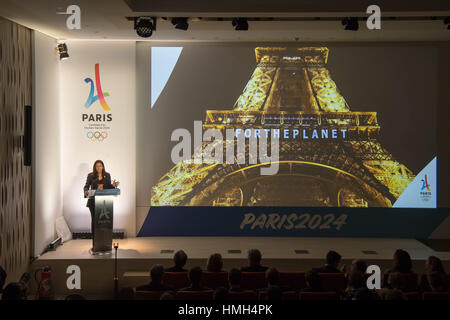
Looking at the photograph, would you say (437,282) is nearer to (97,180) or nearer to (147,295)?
(147,295)

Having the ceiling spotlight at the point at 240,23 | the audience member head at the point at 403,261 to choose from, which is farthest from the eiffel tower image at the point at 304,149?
the audience member head at the point at 403,261

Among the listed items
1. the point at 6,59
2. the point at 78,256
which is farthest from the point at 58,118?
the point at 78,256

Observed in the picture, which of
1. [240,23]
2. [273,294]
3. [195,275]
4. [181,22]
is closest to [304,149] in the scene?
[240,23]

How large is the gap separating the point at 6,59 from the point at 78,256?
2.80 meters

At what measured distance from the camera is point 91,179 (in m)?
7.30

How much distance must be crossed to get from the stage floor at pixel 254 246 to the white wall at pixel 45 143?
0.47m

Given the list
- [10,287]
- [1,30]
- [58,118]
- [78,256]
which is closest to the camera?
[10,287]

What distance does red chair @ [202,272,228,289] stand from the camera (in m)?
4.54

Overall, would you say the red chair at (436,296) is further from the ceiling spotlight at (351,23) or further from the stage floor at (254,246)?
the ceiling spotlight at (351,23)

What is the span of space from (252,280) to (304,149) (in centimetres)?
398

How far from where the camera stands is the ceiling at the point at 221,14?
5.75 m

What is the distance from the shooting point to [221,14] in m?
6.16

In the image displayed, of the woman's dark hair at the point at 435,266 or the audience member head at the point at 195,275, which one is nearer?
the audience member head at the point at 195,275
